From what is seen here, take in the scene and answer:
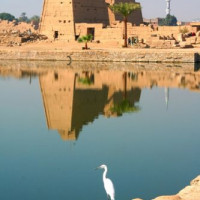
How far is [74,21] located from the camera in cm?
4716

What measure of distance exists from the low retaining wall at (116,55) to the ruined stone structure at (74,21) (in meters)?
6.58

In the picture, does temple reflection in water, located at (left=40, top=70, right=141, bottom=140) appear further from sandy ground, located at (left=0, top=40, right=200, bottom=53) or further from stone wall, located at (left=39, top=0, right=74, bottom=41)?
stone wall, located at (left=39, top=0, right=74, bottom=41)

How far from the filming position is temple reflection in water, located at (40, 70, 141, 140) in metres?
18.2

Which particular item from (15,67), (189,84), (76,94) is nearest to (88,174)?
(76,94)

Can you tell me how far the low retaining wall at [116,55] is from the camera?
3684cm

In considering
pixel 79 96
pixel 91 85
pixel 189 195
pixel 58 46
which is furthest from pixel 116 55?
pixel 189 195

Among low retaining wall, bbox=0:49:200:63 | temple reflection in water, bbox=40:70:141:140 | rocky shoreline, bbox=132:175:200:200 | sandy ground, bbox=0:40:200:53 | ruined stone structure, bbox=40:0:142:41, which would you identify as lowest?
temple reflection in water, bbox=40:70:141:140

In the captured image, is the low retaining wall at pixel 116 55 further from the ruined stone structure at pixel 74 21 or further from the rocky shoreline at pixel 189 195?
the rocky shoreline at pixel 189 195

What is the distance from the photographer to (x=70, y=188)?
10953 mm

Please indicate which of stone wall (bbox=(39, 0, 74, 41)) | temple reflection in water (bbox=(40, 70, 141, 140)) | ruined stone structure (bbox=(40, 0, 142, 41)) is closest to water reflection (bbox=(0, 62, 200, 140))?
temple reflection in water (bbox=(40, 70, 141, 140))

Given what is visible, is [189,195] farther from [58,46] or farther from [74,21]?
[74,21]

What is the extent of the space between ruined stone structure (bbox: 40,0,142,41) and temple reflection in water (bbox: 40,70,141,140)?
13.8m

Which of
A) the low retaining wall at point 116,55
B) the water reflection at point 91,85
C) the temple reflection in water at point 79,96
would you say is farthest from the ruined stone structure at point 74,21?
the temple reflection in water at point 79,96

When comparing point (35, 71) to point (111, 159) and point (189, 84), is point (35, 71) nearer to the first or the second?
point (189, 84)
